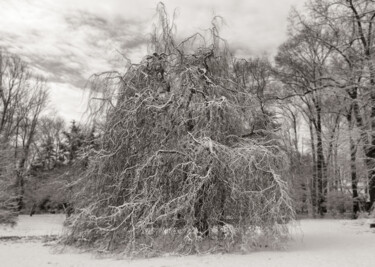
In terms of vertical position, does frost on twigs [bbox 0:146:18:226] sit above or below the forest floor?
above

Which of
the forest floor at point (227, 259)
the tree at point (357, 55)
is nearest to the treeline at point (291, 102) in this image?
the tree at point (357, 55)

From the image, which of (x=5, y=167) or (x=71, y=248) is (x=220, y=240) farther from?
(x=5, y=167)

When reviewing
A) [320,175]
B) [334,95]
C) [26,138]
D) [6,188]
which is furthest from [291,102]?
[26,138]

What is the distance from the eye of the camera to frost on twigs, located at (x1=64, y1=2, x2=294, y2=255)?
7.52 m

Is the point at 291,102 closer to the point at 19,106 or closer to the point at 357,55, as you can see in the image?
the point at 357,55

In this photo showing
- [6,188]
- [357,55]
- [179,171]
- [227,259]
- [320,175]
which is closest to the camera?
[227,259]

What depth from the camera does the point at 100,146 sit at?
29.2 feet

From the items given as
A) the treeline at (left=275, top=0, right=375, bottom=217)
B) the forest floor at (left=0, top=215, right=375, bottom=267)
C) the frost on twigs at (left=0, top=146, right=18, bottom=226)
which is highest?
the treeline at (left=275, top=0, right=375, bottom=217)

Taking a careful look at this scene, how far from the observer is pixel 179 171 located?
26.4 ft

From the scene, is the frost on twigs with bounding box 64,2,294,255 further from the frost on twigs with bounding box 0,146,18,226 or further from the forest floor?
the frost on twigs with bounding box 0,146,18,226

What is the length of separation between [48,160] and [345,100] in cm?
2331

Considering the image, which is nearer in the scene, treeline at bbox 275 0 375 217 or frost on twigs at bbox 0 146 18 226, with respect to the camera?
treeline at bbox 275 0 375 217

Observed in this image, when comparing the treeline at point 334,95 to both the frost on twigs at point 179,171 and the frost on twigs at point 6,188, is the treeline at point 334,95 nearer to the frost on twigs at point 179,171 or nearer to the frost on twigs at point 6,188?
the frost on twigs at point 179,171

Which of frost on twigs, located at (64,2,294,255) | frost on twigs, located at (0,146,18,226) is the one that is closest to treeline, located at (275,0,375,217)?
frost on twigs, located at (64,2,294,255)
